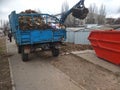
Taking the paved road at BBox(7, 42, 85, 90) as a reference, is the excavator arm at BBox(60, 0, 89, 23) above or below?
above

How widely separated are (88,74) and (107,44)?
7.40ft

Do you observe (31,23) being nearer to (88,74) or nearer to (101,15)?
(88,74)

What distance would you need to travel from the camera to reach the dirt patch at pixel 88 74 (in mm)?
6973

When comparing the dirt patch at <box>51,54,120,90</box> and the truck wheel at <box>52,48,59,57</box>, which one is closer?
the dirt patch at <box>51,54,120,90</box>

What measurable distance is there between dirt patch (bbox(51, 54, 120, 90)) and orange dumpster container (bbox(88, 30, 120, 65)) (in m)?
0.84

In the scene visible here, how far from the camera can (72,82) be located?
7336 mm

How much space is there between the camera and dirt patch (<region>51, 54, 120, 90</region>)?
697 cm


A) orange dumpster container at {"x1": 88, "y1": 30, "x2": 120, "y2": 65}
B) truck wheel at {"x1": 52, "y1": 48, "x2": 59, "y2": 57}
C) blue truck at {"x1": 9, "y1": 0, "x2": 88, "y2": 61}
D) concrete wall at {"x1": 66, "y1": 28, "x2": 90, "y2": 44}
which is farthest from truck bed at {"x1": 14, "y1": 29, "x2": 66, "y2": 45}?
concrete wall at {"x1": 66, "y1": 28, "x2": 90, "y2": 44}

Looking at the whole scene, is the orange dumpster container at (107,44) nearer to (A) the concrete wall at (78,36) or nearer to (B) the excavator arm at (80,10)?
(B) the excavator arm at (80,10)

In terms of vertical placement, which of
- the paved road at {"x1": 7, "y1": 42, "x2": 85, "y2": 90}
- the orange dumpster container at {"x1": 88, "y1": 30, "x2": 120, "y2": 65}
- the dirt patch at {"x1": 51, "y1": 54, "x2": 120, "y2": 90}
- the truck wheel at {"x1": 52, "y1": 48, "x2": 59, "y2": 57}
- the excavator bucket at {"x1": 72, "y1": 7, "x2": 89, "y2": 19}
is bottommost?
the paved road at {"x1": 7, "y1": 42, "x2": 85, "y2": 90}

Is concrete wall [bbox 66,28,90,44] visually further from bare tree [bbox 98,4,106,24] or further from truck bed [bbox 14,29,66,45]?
bare tree [bbox 98,4,106,24]

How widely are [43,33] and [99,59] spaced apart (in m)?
3.07

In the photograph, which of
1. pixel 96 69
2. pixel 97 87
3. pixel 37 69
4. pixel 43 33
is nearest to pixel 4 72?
pixel 37 69

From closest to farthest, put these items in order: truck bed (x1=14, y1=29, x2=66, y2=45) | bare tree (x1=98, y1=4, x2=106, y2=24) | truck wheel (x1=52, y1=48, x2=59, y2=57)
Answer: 1. truck bed (x1=14, y1=29, x2=66, y2=45)
2. truck wheel (x1=52, y1=48, x2=59, y2=57)
3. bare tree (x1=98, y1=4, x2=106, y2=24)
